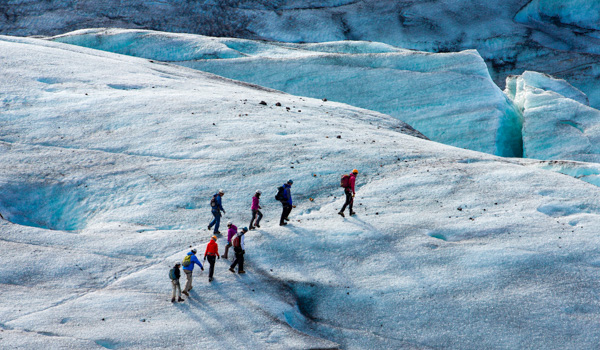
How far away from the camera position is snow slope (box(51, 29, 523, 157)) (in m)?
38.7

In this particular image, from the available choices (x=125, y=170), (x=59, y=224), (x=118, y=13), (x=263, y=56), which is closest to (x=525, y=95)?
(x=263, y=56)

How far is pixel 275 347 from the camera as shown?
14891mm

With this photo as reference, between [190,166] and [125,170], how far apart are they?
3.07 meters

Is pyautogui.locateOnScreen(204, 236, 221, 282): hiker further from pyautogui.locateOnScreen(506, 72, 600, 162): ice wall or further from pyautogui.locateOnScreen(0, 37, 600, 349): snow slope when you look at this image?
pyautogui.locateOnScreen(506, 72, 600, 162): ice wall

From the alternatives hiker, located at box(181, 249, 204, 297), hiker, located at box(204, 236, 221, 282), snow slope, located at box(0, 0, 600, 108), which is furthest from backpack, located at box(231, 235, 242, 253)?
snow slope, located at box(0, 0, 600, 108)

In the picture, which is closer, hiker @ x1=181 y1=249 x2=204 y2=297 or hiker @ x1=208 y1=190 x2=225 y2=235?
hiker @ x1=181 y1=249 x2=204 y2=297

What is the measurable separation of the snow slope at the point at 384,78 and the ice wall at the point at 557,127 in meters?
1.72

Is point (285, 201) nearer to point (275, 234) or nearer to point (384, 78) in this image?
point (275, 234)

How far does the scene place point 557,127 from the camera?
3897cm

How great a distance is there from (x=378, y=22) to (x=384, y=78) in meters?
27.6

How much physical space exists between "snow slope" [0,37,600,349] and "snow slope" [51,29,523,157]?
35.3 ft

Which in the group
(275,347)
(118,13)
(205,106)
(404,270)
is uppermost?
(118,13)

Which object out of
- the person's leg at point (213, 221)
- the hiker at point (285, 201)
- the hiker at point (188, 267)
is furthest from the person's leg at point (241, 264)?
the hiker at point (285, 201)

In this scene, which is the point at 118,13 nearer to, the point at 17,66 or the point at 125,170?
the point at 17,66
